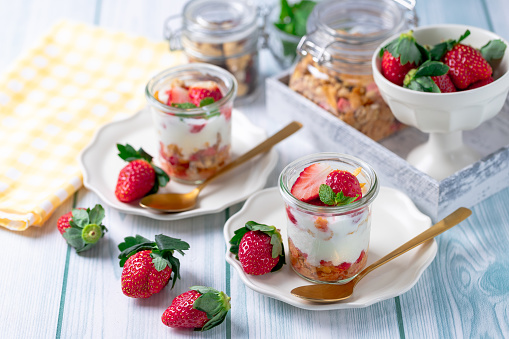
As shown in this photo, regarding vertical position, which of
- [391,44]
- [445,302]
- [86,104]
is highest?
[391,44]

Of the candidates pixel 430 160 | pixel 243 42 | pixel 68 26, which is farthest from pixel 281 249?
pixel 68 26

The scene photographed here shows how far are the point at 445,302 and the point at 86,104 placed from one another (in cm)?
109

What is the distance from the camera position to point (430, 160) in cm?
146

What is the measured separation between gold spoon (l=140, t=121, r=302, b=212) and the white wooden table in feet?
0.12

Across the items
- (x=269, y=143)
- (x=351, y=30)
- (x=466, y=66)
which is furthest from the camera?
(x=351, y=30)

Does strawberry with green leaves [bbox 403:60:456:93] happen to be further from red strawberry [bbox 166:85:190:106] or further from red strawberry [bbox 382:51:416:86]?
red strawberry [bbox 166:85:190:106]

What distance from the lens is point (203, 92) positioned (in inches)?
56.4

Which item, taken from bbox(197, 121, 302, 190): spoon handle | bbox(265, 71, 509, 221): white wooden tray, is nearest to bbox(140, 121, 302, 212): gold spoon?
bbox(197, 121, 302, 190): spoon handle

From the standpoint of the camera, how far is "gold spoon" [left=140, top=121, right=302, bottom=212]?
1396mm

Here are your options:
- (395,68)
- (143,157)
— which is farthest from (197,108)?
(395,68)

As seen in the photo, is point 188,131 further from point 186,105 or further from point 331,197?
point 331,197

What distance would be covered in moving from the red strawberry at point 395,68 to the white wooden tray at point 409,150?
0.49 ft

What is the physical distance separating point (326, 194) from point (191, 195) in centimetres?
42

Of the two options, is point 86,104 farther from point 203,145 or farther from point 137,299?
point 137,299
